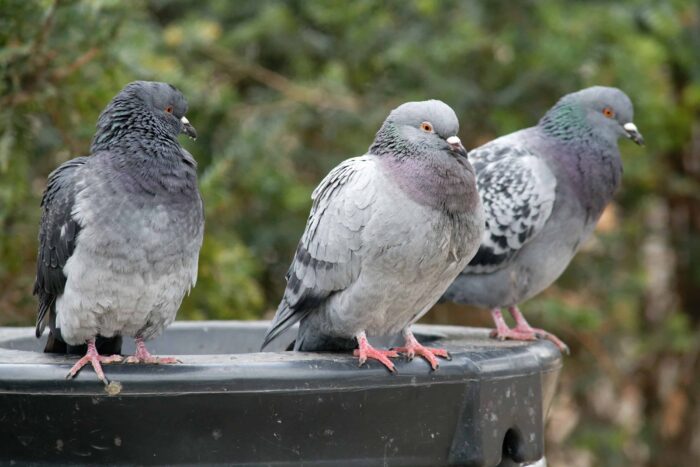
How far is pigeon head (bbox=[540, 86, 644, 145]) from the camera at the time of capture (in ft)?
14.8

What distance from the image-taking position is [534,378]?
2.86 meters

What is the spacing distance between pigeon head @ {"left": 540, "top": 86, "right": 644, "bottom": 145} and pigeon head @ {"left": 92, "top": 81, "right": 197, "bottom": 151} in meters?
2.01

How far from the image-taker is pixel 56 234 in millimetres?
2922

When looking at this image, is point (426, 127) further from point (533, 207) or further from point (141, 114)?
point (533, 207)

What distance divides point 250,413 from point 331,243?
81 centimetres

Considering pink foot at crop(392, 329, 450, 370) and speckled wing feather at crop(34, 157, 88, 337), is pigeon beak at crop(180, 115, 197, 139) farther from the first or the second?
pink foot at crop(392, 329, 450, 370)

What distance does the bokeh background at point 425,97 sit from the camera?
4883mm

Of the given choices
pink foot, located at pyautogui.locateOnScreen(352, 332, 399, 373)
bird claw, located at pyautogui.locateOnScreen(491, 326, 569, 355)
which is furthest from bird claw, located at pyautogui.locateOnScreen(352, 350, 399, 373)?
bird claw, located at pyautogui.locateOnScreen(491, 326, 569, 355)

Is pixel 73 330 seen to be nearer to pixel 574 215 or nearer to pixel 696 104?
pixel 574 215

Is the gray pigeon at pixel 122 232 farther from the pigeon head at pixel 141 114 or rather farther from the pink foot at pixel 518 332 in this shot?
the pink foot at pixel 518 332

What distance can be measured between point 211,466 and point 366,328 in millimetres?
914

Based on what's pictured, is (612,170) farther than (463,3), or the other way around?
(463,3)

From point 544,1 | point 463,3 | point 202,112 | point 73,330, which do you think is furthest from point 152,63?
point 73,330

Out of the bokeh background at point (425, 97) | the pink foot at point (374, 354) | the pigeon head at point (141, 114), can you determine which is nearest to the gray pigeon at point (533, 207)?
the bokeh background at point (425, 97)
